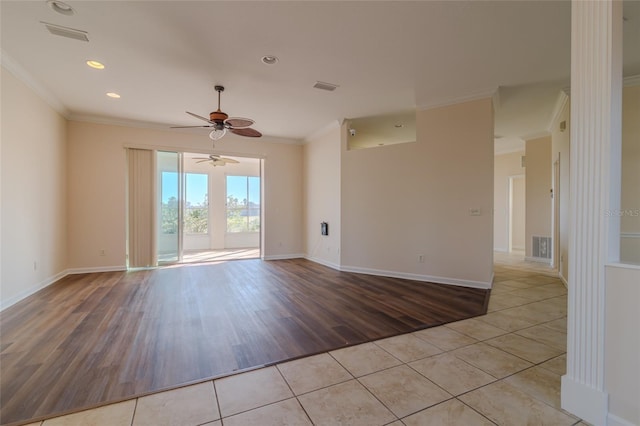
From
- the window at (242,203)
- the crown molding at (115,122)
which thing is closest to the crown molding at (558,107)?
the crown molding at (115,122)

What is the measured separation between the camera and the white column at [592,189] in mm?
1519

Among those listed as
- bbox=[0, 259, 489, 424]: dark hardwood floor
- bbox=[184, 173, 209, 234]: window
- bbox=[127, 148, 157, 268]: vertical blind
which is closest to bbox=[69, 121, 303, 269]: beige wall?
bbox=[127, 148, 157, 268]: vertical blind

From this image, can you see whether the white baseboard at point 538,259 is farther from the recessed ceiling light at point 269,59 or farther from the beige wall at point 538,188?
the recessed ceiling light at point 269,59

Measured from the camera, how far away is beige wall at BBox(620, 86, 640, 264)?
3561 mm

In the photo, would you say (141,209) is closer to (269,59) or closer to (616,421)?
(269,59)

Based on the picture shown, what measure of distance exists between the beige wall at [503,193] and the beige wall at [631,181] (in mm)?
4441

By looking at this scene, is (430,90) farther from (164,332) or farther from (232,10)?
(164,332)

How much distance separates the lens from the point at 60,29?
9.04 feet

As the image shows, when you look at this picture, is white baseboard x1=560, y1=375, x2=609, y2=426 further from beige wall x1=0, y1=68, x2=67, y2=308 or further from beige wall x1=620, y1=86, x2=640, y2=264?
beige wall x1=0, y1=68, x2=67, y2=308

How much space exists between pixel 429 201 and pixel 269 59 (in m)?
3.28

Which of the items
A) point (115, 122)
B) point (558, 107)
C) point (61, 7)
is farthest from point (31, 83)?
point (558, 107)

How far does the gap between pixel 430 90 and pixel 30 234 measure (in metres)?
6.19

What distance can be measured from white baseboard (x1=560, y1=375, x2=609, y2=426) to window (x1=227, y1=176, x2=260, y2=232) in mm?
8803

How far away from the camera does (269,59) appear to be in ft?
10.8
